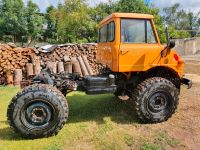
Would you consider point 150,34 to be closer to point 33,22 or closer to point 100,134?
point 100,134

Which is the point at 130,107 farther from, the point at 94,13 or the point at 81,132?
the point at 94,13

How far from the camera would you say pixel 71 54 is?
14.4 meters

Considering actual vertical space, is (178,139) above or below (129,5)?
below

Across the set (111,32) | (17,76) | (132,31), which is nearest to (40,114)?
(111,32)

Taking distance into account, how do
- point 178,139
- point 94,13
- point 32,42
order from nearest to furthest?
point 178,139, point 94,13, point 32,42

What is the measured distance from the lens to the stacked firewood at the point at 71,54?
13688 millimetres

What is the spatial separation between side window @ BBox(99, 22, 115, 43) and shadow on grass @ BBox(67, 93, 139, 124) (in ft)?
5.95

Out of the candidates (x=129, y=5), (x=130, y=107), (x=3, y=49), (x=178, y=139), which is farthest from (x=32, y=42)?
(x=178, y=139)

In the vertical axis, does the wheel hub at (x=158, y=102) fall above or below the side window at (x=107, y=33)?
below

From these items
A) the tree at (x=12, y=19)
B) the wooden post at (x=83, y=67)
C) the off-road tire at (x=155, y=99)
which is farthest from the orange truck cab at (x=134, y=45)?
the tree at (x=12, y=19)

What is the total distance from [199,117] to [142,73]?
1677 mm

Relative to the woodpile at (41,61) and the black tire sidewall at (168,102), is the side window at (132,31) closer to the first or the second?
the black tire sidewall at (168,102)

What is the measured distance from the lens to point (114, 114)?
7703mm

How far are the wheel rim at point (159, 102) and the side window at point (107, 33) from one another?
1.58 m
